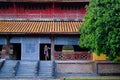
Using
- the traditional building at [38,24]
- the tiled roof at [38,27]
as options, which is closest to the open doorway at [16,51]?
the traditional building at [38,24]

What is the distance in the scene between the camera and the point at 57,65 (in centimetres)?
2520

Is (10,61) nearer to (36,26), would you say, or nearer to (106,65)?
(36,26)

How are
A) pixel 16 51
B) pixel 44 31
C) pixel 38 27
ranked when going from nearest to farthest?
pixel 44 31 < pixel 38 27 < pixel 16 51

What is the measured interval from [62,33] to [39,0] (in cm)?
448

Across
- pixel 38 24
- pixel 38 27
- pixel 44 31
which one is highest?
pixel 38 24

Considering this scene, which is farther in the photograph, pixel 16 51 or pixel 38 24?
pixel 16 51

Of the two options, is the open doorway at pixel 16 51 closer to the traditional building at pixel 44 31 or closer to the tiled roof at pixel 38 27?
the traditional building at pixel 44 31

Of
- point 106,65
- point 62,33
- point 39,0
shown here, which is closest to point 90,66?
point 106,65

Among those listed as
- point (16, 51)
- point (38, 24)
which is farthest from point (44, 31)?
point (16, 51)

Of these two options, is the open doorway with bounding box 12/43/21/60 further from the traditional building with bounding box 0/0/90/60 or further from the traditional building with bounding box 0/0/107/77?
the traditional building with bounding box 0/0/107/77

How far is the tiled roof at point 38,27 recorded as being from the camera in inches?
1000

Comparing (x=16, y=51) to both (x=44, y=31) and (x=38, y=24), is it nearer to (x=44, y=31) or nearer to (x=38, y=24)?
(x=38, y=24)

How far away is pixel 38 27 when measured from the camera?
26.6 meters

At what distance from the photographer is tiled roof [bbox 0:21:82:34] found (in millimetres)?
25406
